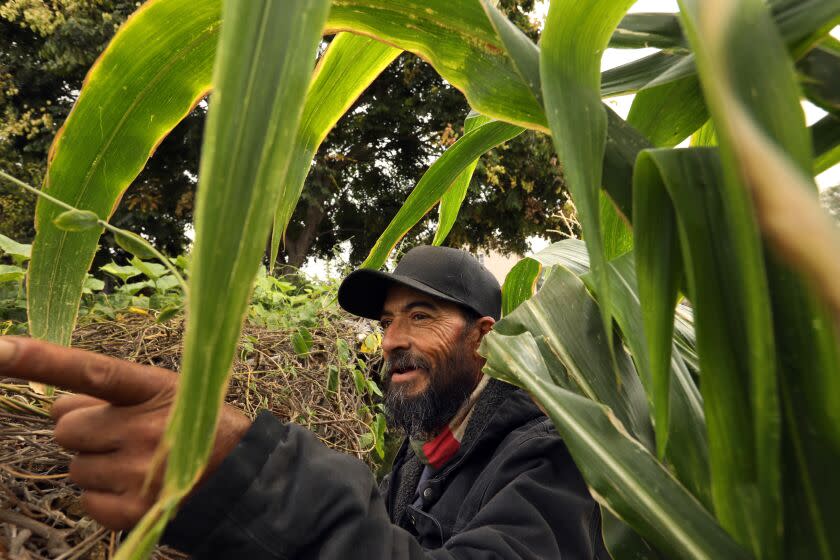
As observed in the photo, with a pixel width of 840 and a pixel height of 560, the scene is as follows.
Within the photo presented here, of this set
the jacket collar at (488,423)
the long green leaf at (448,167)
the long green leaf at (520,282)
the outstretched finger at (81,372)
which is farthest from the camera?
the jacket collar at (488,423)

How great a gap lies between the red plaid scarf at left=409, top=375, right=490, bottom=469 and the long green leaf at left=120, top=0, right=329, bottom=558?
1.50m

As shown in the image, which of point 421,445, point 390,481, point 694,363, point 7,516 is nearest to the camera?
point 7,516

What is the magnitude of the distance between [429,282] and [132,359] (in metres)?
0.98

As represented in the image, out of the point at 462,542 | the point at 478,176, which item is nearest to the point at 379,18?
the point at 462,542

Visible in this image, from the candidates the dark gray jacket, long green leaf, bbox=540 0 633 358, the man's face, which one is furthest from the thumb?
the man's face

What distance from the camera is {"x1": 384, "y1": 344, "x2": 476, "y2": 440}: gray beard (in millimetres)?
1819

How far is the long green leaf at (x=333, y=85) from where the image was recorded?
64 centimetres

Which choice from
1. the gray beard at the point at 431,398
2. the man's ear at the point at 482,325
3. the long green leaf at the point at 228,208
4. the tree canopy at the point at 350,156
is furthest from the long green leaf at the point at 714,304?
the tree canopy at the point at 350,156

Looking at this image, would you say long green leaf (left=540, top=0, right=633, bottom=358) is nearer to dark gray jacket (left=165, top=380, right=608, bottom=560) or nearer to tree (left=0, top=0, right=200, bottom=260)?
dark gray jacket (left=165, top=380, right=608, bottom=560)

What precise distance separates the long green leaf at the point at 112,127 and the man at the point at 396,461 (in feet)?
0.53

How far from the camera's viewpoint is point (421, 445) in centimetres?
179

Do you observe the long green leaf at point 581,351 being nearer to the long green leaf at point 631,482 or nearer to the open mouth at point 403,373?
the long green leaf at point 631,482

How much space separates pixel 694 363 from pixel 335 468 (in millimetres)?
373

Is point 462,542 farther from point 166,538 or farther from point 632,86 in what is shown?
point 632,86
